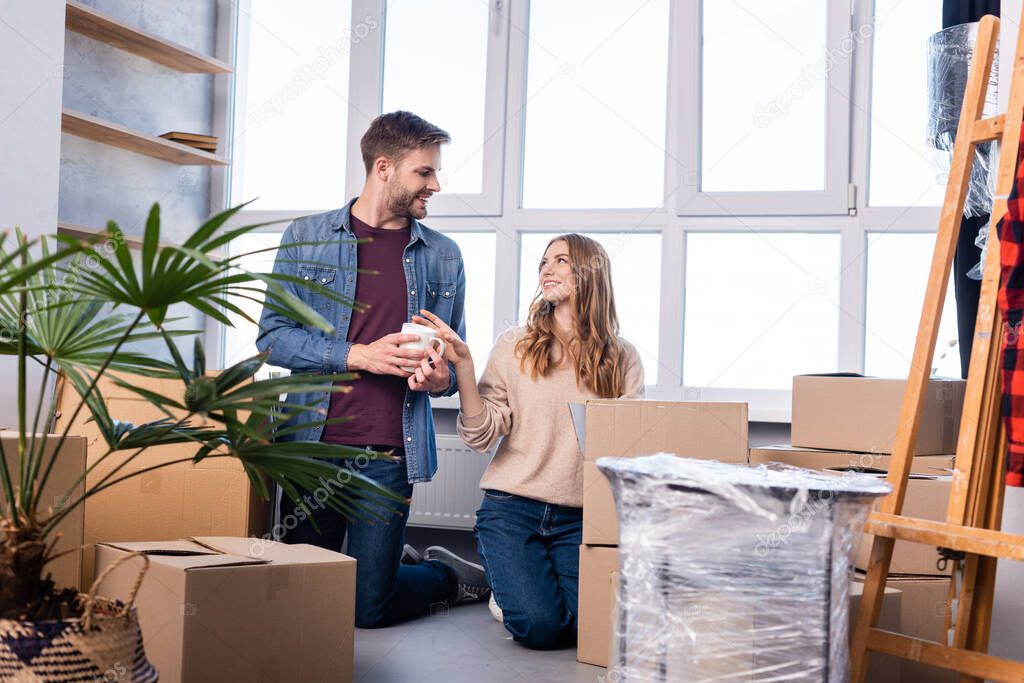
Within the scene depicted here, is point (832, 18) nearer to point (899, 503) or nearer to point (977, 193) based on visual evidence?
point (977, 193)

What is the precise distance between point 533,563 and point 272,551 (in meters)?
0.82

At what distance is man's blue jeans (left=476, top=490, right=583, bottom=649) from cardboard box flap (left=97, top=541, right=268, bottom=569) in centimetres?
86

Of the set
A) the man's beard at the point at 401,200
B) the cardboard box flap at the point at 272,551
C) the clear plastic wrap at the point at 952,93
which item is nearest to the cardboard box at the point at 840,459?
the clear plastic wrap at the point at 952,93

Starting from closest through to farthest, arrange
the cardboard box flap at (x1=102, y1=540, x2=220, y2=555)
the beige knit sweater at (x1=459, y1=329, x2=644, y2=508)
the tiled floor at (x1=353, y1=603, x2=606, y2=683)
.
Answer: the cardboard box flap at (x1=102, y1=540, x2=220, y2=555) < the tiled floor at (x1=353, y1=603, x2=606, y2=683) < the beige knit sweater at (x1=459, y1=329, x2=644, y2=508)

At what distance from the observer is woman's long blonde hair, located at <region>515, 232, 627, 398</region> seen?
104 inches

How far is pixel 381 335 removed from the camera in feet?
8.96

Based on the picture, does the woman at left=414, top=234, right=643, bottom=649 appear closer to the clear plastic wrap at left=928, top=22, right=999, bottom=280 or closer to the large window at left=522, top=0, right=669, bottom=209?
the large window at left=522, top=0, right=669, bottom=209

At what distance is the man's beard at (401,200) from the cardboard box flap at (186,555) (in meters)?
1.18

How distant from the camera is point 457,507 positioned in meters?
3.32

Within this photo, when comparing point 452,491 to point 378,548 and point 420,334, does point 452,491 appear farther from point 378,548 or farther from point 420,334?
point 420,334

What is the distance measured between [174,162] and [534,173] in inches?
54.3

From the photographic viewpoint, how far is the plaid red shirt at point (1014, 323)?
1.52 m

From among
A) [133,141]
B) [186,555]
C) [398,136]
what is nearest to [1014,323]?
[186,555]

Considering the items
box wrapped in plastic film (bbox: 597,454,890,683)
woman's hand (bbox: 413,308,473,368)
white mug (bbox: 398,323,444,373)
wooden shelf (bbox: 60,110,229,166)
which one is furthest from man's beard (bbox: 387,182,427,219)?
box wrapped in plastic film (bbox: 597,454,890,683)
